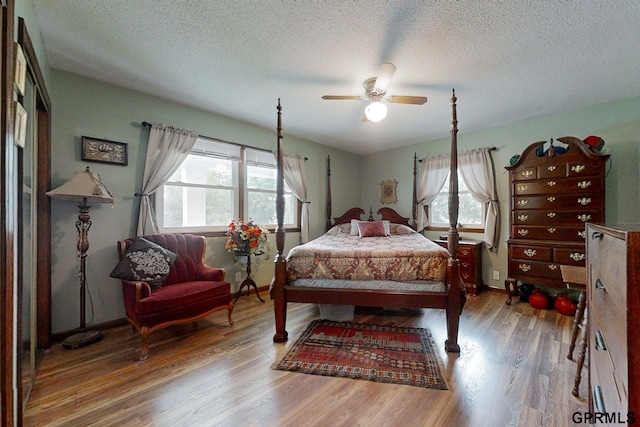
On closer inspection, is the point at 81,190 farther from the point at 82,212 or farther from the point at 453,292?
the point at 453,292

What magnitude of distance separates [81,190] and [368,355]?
2.81m

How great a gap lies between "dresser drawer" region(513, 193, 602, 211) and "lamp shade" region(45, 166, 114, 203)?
15.1 ft

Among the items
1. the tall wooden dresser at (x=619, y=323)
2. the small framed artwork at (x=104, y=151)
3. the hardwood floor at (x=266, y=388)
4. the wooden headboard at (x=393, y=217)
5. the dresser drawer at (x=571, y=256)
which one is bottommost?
the hardwood floor at (x=266, y=388)

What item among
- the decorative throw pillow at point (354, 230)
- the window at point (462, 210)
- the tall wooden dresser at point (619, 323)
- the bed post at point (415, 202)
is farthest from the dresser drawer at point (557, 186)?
the tall wooden dresser at point (619, 323)

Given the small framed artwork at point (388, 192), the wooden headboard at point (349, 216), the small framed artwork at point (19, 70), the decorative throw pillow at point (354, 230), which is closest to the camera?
the small framed artwork at point (19, 70)

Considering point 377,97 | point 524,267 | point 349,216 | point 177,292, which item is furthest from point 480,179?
point 177,292

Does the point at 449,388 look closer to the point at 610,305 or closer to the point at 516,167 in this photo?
the point at 610,305

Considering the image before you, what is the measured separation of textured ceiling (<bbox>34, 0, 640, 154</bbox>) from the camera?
1.66m

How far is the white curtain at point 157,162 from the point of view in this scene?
275 cm

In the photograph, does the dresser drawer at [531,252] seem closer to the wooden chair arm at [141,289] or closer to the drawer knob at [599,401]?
the drawer knob at [599,401]

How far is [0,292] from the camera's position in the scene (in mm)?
934

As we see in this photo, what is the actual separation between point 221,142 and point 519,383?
12.7 ft

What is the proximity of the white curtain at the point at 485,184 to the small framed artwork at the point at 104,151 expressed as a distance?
462 cm

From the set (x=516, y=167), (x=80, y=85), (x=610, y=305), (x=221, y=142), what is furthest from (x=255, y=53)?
(x=516, y=167)
